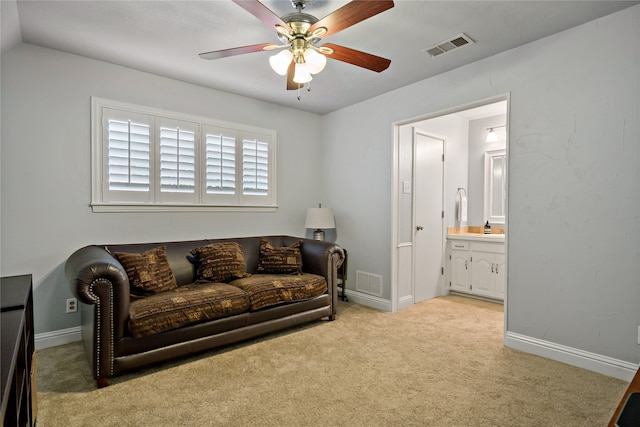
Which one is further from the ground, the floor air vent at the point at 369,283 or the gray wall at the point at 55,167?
the gray wall at the point at 55,167

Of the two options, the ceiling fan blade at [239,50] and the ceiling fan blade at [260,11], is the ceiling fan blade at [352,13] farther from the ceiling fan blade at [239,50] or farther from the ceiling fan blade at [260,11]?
the ceiling fan blade at [239,50]

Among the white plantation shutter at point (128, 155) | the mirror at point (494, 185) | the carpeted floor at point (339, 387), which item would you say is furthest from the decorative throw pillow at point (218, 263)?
the mirror at point (494, 185)

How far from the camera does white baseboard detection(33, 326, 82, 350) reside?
2908 millimetres

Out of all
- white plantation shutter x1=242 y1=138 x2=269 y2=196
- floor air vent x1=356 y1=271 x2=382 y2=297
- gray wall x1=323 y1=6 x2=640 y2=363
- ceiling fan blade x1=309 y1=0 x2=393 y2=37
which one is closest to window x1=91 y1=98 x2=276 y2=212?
white plantation shutter x1=242 y1=138 x2=269 y2=196

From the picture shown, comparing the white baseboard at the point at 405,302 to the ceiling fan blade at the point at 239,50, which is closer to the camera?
the ceiling fan blade at the point at 239,50

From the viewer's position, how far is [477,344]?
3.06 metres

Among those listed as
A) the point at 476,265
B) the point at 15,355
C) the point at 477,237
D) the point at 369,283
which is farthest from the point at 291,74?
the point at 476,265

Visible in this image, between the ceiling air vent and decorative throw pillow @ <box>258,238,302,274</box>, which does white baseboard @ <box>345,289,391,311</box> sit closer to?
decorative throw pillow @ <box>258,238,302,274</box>

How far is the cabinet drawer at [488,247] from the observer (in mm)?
4327

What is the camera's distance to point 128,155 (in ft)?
11.0

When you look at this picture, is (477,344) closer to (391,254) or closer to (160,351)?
(391,254)

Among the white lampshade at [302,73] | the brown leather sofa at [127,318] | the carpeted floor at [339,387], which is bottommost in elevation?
the carpeted floor at [339,387]

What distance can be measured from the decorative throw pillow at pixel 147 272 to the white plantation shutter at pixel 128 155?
29.1 inches

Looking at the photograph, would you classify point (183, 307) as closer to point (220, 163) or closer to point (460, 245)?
point (220, 163)
